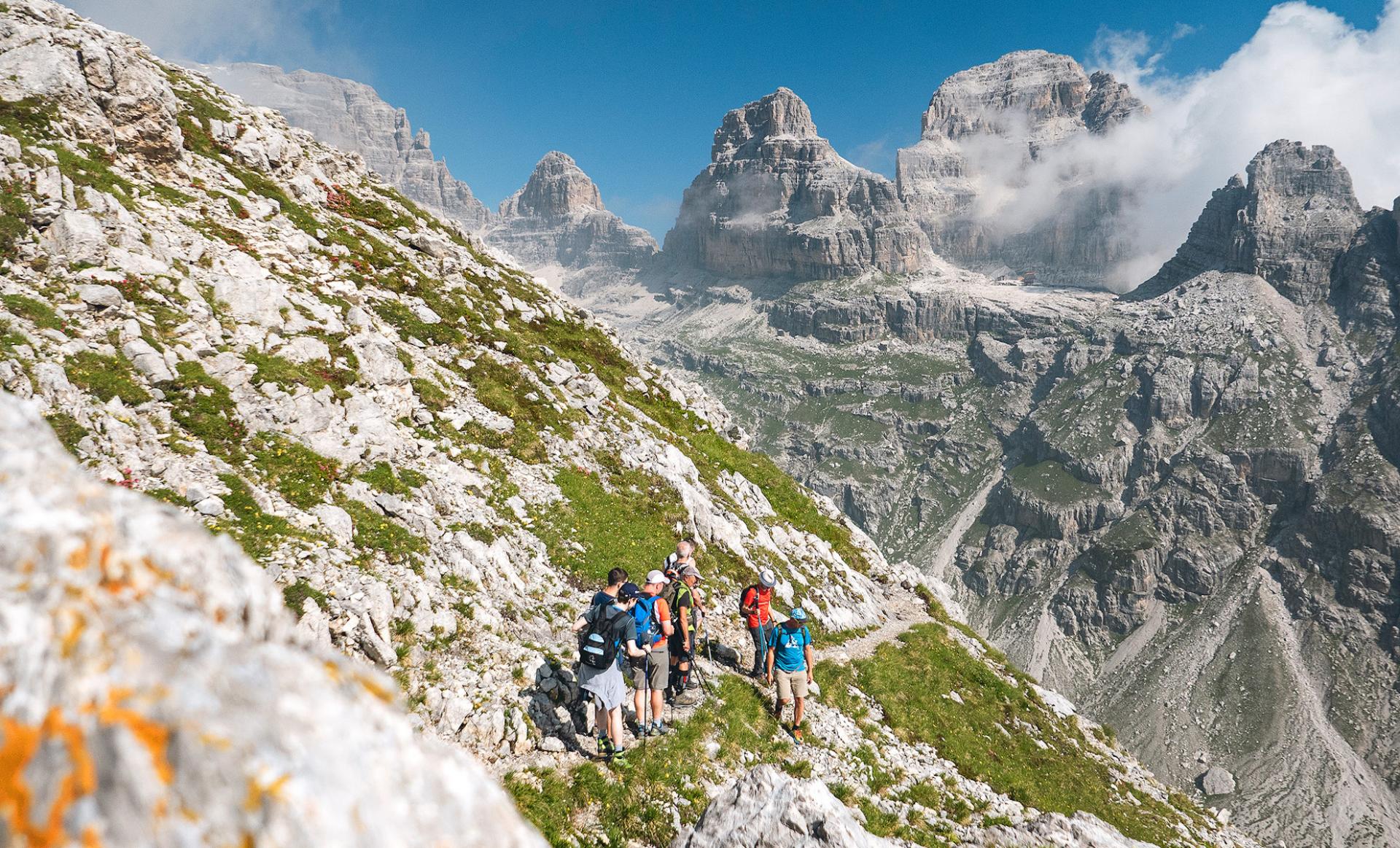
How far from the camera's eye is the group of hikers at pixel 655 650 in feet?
44.0

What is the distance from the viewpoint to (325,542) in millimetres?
15258

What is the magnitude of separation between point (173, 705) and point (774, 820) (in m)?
9.19

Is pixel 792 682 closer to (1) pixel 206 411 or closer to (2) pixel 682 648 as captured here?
(2) pixel 682 648

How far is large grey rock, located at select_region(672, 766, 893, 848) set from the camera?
938cm

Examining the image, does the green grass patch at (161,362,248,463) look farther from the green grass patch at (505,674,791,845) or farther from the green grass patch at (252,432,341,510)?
the green grass patch at (505,674,791,845)

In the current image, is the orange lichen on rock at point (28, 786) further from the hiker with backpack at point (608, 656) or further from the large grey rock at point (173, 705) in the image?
the hiker with backpack at point (608, 656)

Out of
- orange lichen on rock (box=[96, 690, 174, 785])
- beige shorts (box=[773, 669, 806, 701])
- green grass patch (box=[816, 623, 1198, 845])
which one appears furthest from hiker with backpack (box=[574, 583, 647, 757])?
orange lichen on rock (box=[96, 690, 174, 785])

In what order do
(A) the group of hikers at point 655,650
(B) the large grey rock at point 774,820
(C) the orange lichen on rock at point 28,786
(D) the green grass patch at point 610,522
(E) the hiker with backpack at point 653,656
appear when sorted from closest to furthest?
(C) the orange lichen on rock at point 28,786, (B) the large grey rock at point 774,820, (A) the group of hikers at point 655,650, (E) the hiker with backpack at point 653,656, (D) the green grass patch at point 610,522

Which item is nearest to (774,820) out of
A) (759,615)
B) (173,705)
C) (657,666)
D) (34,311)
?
(657,666)

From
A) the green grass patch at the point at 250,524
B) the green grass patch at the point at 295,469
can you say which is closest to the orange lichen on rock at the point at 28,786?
the green grass patch at the point at 250,524

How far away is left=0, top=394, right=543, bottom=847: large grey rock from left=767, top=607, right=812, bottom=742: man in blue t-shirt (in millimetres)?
14006

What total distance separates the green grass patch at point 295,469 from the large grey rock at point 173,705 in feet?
44.9

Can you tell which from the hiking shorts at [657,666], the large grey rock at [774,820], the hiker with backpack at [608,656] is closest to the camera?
the large grey rock at [774,820]

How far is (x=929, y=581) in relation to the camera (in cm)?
4409
